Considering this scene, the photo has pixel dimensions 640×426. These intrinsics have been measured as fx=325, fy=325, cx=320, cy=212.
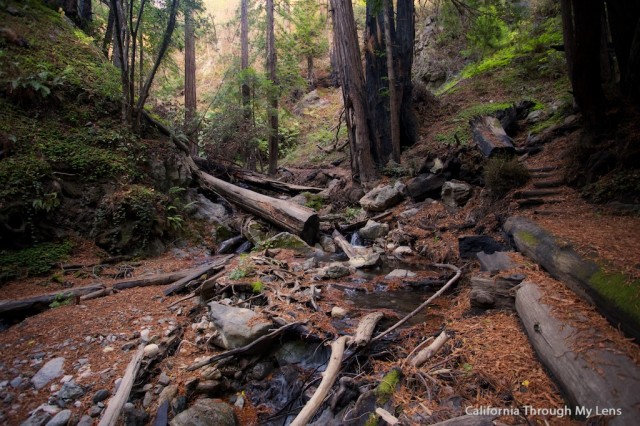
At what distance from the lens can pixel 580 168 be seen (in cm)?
571

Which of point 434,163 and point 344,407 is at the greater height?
point 434,163

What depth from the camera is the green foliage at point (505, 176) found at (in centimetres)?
623

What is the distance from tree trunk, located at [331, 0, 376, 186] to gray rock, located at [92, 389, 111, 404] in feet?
28.7

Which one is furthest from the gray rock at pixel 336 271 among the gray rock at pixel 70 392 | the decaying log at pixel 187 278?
the gray rock at pixel 70 392

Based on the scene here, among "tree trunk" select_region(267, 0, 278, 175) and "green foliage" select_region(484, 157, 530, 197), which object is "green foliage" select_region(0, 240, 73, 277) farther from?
"tree trunk" select_region(267, 0, 278, 175)

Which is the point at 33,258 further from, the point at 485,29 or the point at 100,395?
the point at 485,29

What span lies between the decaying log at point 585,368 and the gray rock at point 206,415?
2459 millimetres

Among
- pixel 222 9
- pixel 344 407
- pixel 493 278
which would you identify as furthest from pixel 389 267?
pixel 222 9

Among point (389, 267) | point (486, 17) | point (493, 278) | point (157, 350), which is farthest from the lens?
point (486, 17)

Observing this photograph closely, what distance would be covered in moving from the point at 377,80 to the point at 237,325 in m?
11.2

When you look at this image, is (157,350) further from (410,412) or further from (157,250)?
(157,250)

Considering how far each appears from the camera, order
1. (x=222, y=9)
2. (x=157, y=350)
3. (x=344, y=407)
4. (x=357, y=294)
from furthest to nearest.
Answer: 1. (x=222, y=9)
2. (x=357, y=294)
3. (x=157, y=350)
4. (x=344, y=407)

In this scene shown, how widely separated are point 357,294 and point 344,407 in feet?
7.89

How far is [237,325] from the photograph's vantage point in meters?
3.51
